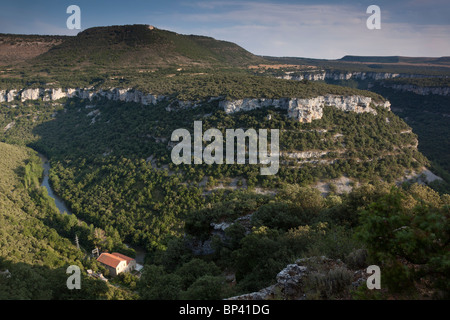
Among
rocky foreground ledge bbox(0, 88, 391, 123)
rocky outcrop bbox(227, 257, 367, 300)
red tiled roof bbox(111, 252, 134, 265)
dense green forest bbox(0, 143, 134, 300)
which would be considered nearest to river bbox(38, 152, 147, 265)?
red tiled roof bbox(111, 252, 134, 265)

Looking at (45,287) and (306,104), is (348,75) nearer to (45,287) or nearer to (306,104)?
(306,104)

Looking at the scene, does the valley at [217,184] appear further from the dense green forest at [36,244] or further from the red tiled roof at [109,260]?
the red tiled roof at [109,260]

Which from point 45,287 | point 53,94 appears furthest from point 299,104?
point 53,94

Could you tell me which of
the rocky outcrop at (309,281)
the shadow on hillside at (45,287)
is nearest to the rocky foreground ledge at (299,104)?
the shadow on hillside at (45,287)

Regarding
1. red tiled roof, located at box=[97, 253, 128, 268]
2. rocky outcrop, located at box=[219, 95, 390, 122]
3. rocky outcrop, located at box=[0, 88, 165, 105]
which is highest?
rocky outcrop, located at box=[0, 88, 165, 105]

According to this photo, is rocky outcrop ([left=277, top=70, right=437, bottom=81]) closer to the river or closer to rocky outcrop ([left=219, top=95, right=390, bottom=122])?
rocky outcrop ([left=219, top=95, right=390, bottom=122])

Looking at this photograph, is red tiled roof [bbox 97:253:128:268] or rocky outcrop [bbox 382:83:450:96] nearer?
red tiled roof [bbox 97:253:128:268]

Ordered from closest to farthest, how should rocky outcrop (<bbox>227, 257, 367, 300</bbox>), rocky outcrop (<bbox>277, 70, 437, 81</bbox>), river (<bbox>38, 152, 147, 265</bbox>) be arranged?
rocky outcrop (<bbox>227, 257, 367, 300</bbox>) → river (<bbox>38, 152, 147, 265</bbox>) → rocky outcrop (<bbox>277, 70, 437, 81</bbox>)
